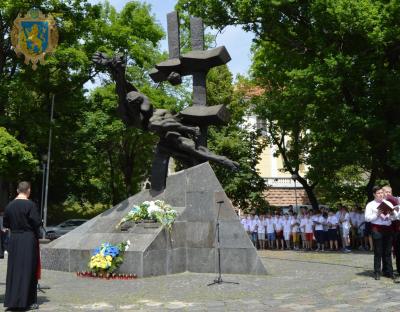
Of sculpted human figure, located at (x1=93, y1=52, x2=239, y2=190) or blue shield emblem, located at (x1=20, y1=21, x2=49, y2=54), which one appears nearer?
sculpted human figure, located at (x1=93, y1=52, x2=239, y2=190)

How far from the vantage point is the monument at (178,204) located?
12.1 metres

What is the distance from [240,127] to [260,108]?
108 inches

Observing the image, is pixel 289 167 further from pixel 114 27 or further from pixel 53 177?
pixel 53 177

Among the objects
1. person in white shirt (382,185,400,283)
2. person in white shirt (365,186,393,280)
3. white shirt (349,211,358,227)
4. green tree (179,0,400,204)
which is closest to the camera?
person in white shirt (382,185,400,283)

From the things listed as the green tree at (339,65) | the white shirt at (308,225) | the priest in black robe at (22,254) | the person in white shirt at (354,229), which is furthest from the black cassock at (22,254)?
the person in white shirt at (354,229)

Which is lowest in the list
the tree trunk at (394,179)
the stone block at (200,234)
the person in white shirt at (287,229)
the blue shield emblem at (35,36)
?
the stone block at (200,234)

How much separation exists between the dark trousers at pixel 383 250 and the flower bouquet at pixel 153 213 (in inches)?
178

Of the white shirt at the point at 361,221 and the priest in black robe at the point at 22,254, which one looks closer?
the priest in black robe at the point at 22,254

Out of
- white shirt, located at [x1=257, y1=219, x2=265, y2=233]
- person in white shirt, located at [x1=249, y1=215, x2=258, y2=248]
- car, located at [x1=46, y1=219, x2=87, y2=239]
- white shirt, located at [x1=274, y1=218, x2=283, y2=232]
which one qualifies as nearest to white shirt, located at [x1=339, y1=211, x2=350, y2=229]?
white shirt, located at [x1=274, y1=218, x2=283, y2=232]

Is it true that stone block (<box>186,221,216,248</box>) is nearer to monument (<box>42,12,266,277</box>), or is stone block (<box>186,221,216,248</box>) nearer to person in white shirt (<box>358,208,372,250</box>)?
monument (<box>42,12,266,277</box>)

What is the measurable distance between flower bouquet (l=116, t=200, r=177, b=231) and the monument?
0.17 meters

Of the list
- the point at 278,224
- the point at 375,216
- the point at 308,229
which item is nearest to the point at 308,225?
the point at 308,229

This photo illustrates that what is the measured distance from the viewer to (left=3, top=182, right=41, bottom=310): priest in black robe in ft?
26.3

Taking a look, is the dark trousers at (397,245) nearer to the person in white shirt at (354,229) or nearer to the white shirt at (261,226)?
the person in white shirt at (354,229)
